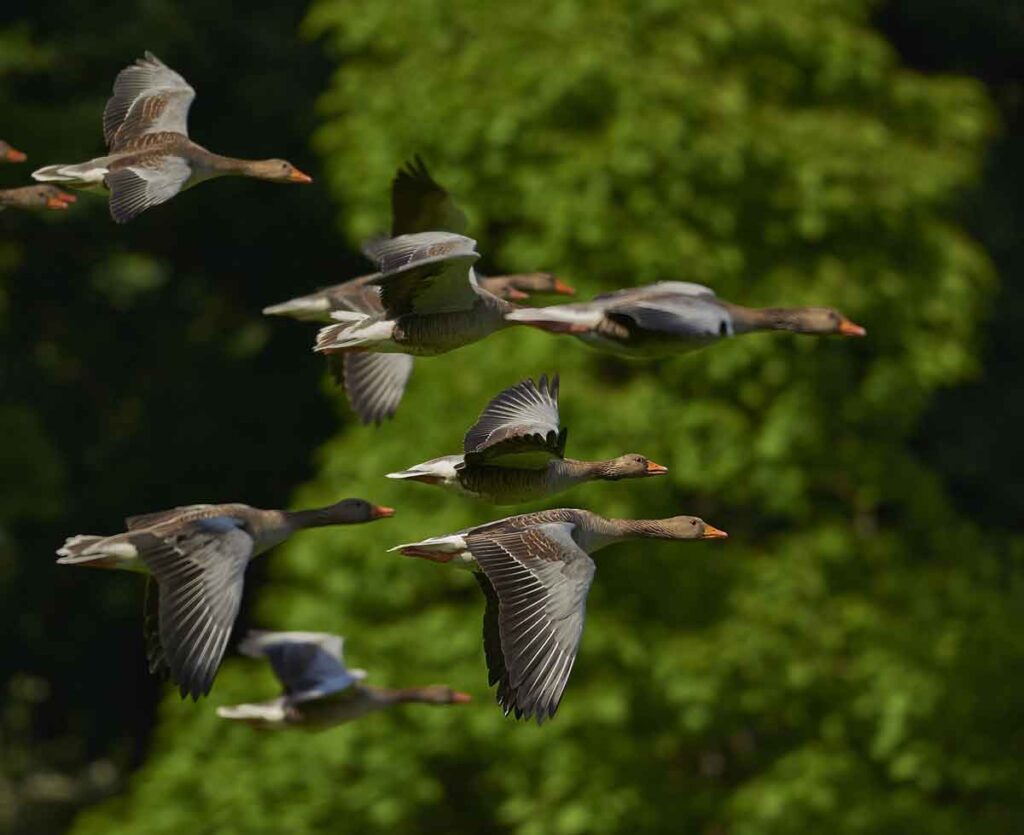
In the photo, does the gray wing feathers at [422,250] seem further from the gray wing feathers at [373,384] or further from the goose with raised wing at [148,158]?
the gray wing feathers at [373,384]

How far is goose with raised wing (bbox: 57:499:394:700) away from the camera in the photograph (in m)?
7.43

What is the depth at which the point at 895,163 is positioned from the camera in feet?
54.4

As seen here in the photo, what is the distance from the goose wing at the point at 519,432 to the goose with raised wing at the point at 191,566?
2.93ft

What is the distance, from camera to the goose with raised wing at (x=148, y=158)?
8828 millimetres

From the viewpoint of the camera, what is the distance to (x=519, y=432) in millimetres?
8031

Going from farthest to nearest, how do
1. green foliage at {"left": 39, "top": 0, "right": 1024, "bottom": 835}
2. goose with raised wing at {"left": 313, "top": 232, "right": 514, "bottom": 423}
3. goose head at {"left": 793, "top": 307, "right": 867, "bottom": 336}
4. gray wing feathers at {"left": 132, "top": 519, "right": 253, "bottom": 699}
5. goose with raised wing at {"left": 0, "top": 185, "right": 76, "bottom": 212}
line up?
green foliage at {"left": 39, "top": 0, "right": 1024, "bottom": 835}, goose head at {"left": 793, "top": 307, "right": 867, "bottom": 336}, goose with raised wing at {"left": 0, "top": 185, "right": 76, "bottom": 212}, goose with raised wing at {"left": 313, "top": 232, "right": 514, "bottom": 423}, gray wing feathers at {"left": 132, "top": 519, "right": 253, "bottom": 699}

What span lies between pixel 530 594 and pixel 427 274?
5.54 feet

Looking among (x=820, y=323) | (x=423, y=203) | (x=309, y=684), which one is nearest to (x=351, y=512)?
(x=309, y=684)

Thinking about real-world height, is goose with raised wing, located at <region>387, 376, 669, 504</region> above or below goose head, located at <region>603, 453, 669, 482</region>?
above

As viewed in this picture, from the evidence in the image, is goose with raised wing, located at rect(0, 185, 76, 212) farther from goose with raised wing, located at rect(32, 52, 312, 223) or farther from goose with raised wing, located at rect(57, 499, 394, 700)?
goose with raised wing, located at rect(57, 499, 394, 700)

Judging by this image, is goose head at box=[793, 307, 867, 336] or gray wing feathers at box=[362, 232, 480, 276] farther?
goose head at box=[793, 307, 867, 336]

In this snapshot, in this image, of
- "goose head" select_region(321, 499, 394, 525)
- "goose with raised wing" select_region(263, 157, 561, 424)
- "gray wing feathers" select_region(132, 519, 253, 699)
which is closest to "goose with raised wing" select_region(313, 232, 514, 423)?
"goose head" select_region(321, 499, 394, 525)

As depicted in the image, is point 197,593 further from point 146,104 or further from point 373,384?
point 146,104

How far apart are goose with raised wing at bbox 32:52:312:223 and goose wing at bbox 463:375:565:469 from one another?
1.50m
